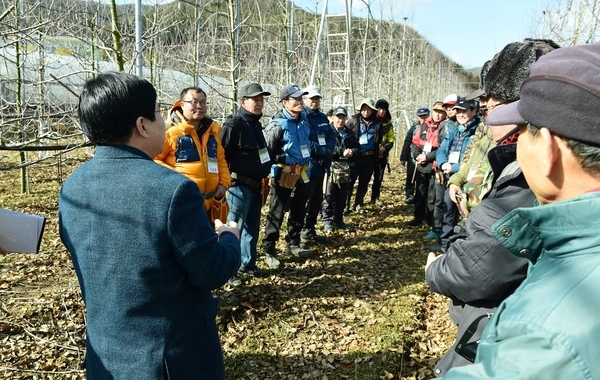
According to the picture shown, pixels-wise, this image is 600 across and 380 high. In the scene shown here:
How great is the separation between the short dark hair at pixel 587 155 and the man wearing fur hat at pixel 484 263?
2.41 feet

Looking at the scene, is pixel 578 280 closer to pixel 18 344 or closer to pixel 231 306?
pixel 231 306

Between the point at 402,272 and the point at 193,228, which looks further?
the point at 402,272

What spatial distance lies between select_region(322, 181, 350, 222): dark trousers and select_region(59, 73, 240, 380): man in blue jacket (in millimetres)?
5505

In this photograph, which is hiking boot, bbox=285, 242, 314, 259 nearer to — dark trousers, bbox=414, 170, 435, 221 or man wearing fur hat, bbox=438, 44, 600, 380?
dark trousers, bbox=414, 170, 435, 221

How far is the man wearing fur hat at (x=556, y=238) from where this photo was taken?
0.69 meters

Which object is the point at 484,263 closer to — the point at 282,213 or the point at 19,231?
the point at 19,231

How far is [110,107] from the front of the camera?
60.0 inches

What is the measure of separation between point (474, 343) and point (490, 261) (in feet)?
1.08

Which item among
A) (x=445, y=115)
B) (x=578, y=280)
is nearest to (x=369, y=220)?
(x=445, y=115)

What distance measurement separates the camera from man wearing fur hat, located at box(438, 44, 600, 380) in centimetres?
69

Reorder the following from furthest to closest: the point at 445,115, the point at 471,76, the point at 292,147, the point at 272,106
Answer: the point at 471,76, the point at 272,106, the point at 445,115, the point at 292,147

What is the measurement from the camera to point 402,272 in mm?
5465

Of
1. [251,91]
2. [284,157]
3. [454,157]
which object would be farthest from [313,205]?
[251,91]

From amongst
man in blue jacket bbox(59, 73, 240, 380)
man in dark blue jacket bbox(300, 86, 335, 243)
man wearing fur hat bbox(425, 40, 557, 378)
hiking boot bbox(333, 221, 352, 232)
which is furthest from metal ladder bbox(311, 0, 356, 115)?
man in blue jacket bbox(59, 73, 240, 380)
